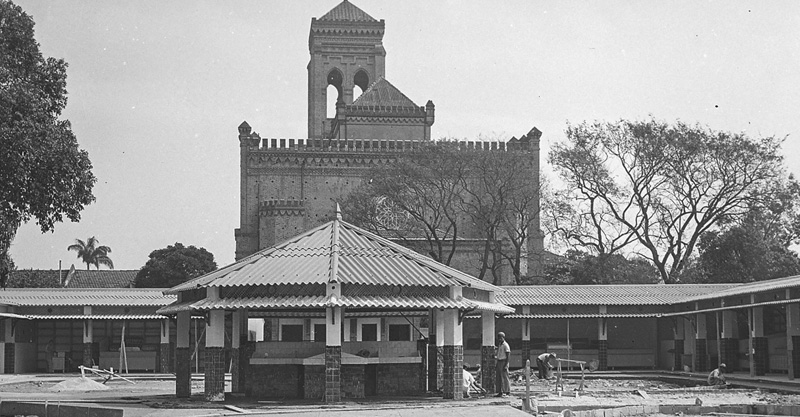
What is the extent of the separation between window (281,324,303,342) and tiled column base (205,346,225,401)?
6.65 metres

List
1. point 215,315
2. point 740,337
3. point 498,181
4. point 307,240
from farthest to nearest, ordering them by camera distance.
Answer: point 498,181 < point 740,337 < point 307,240 < point 215,315

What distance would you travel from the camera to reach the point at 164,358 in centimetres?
4450

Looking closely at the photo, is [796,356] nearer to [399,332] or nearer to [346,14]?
[399,332]

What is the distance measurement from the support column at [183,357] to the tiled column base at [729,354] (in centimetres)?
2017

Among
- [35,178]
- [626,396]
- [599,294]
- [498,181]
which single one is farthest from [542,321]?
[35,178]

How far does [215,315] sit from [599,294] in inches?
959

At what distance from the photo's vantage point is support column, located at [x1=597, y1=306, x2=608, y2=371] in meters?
44.1

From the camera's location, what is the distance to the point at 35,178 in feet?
87.8

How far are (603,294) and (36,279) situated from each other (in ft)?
160

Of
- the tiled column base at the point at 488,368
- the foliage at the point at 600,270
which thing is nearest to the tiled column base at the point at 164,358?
the tiled column base at the point at 488,368

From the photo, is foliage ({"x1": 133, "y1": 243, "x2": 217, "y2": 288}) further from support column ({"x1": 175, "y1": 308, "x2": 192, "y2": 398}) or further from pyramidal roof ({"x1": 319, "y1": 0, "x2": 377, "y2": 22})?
support column ({"x1": 175, "y1": 308, "x2": 192, "y2": 398})

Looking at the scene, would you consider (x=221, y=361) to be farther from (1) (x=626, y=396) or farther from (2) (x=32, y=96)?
(1) (x=626, y=396)

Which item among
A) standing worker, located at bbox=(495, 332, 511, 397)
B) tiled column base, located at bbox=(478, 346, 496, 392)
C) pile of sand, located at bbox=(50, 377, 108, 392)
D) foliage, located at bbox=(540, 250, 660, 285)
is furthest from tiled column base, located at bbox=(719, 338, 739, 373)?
pile of sand, located at bbox=(50, 377, 108, 392)

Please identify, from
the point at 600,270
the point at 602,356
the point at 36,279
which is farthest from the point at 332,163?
the point at 602,356
